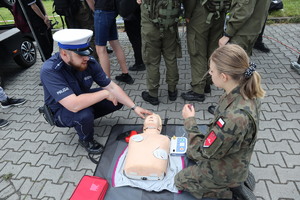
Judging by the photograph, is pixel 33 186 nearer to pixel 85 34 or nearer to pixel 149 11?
pixel 85 34

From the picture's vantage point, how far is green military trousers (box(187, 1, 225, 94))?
10.1 feet

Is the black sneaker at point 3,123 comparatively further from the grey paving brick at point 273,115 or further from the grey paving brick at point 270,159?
the grey paving brick at point 273,115

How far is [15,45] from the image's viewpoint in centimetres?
488

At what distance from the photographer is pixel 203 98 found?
376 cm

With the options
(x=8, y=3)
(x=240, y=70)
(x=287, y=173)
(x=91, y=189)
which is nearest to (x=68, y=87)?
(x=91, y=189)

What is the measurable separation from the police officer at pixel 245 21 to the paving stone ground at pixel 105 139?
1.10m

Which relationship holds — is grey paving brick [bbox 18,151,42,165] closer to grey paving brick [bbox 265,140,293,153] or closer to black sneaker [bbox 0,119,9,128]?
black sneaker [bbox 0,119,9,128]

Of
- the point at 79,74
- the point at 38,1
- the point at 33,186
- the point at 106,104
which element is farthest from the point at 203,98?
the point at 38,1

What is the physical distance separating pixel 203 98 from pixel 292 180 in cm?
169

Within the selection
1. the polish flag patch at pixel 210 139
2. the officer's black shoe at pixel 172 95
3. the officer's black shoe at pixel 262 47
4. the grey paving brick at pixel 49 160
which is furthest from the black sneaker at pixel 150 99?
the officer's black shoe at pixel 262 47

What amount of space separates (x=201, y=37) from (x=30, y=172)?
2745mm

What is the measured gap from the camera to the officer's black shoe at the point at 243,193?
2.14 m

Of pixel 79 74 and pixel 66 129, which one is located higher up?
pixel 79 74

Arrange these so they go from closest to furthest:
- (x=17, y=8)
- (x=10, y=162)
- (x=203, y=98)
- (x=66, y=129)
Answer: (x=10, y=162)
(x=66, y=129)
(x=203, y=98)
(x=17, y=8)
